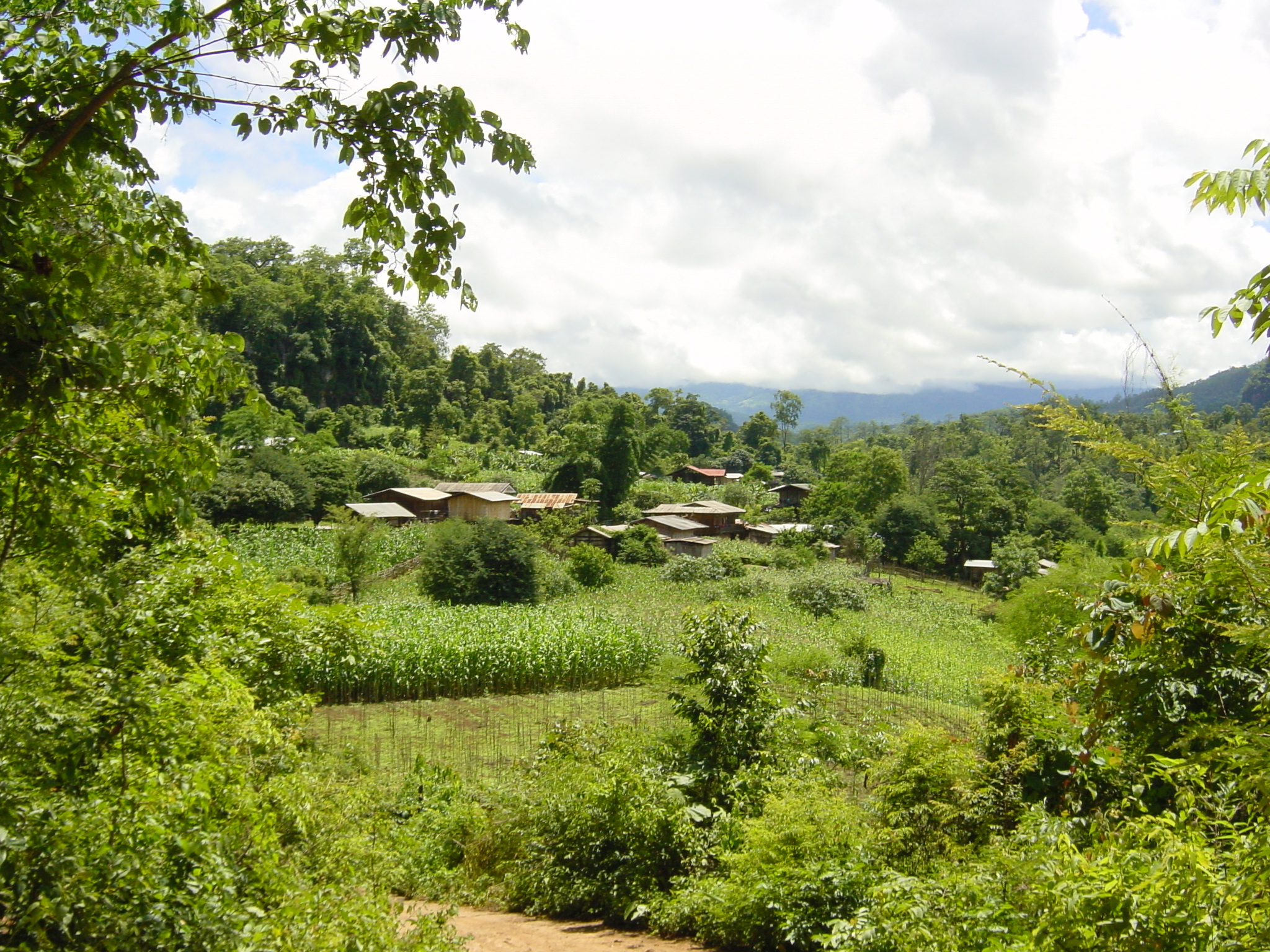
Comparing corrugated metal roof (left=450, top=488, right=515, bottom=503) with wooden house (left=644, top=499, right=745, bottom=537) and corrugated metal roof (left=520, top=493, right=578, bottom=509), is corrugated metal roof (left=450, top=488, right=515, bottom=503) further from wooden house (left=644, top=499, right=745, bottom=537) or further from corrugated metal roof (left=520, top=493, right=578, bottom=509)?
wooden house (left=644, top=499, right=745, bottom=537)

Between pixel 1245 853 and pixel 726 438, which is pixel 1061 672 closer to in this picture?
pixel 1245 853

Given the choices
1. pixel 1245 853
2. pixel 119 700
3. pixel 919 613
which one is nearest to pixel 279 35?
pixel 119 700

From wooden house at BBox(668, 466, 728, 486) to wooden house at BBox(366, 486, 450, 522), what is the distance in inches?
1011

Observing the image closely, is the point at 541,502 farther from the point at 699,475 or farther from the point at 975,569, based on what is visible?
the point at 699,475

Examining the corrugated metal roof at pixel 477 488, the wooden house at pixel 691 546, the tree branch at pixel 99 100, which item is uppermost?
the tree branch at pixel 99 100

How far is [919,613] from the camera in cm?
3102

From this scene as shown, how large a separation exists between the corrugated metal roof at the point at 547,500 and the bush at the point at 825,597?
13020 mm

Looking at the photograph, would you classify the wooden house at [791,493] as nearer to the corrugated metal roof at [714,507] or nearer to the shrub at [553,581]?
the corrugated metal roof at [714,507]

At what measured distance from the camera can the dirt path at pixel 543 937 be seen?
588 centimetres

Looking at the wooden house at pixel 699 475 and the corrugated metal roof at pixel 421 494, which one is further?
the wooden house at pixel 699 475

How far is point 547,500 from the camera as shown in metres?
39.8

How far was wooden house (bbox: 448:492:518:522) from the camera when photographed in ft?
125

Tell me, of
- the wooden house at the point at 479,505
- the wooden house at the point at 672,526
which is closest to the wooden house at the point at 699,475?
the wooden house at the point at 672,526


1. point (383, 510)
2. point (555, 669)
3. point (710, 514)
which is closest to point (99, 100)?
point (555, 669)
